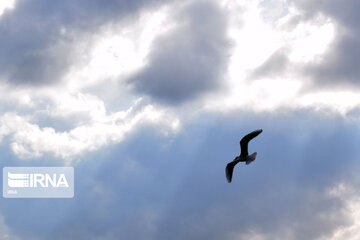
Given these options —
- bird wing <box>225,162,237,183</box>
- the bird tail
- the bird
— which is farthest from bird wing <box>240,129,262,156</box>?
bird wing <box>225,162,237,183</box>

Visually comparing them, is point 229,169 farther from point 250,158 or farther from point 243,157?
point 250,158

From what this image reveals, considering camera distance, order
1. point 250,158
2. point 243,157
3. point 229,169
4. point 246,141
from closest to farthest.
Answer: point 246,141
point 229,169
point 250,158
point 243,157

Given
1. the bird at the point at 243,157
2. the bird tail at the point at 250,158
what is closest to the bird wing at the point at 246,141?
the bird at the point at 243,157

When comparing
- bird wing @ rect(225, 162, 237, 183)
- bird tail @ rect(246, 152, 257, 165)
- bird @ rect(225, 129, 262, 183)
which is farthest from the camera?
bird tail @ rect(246, 152, 257, 165)

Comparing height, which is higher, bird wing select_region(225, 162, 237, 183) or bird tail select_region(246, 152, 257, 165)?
bird tail select_region(246, 152, 257, 165)

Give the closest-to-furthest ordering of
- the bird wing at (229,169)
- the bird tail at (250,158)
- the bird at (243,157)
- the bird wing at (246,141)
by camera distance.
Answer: the bird wing at (246,141), the bird at (243,157), the bird wing at (229,169), the bird tail at (250,158)

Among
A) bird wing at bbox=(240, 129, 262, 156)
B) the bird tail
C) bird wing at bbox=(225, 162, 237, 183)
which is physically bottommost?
bird wing at bbox=(225, 162, 237, 183)

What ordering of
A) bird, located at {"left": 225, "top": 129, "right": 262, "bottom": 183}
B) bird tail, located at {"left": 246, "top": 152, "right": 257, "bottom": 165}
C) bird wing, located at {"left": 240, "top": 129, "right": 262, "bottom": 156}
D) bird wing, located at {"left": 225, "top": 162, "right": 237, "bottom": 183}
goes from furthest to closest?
bird tail, located at {"left": 246, "top": 152, "right": 257, "bottom": 165}, bird wing, located at {"left": 225, "top": 162, "right": 237, "bottom": 183}, bird, located at {"left": 225, "top": 129, "right": 262, "bottom": 183}, bird wing, located at {"left": 240, "top": 129, "right": 262, "bottom": 156}

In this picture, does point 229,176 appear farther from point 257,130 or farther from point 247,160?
point 257,130

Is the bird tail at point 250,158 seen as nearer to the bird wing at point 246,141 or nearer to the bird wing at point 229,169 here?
the bird wing at point 246,141

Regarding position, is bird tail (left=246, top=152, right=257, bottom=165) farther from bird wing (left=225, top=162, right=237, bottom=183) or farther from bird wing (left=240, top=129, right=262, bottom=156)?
bird wing (left=225, top=162, right=237, bottom=183)

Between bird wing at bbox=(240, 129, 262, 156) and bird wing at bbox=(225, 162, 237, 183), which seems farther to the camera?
bird wing at bbox=(225, 162, 237, 183)

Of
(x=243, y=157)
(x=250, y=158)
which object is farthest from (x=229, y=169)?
(x=250, y=158)

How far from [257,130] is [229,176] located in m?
7.42
